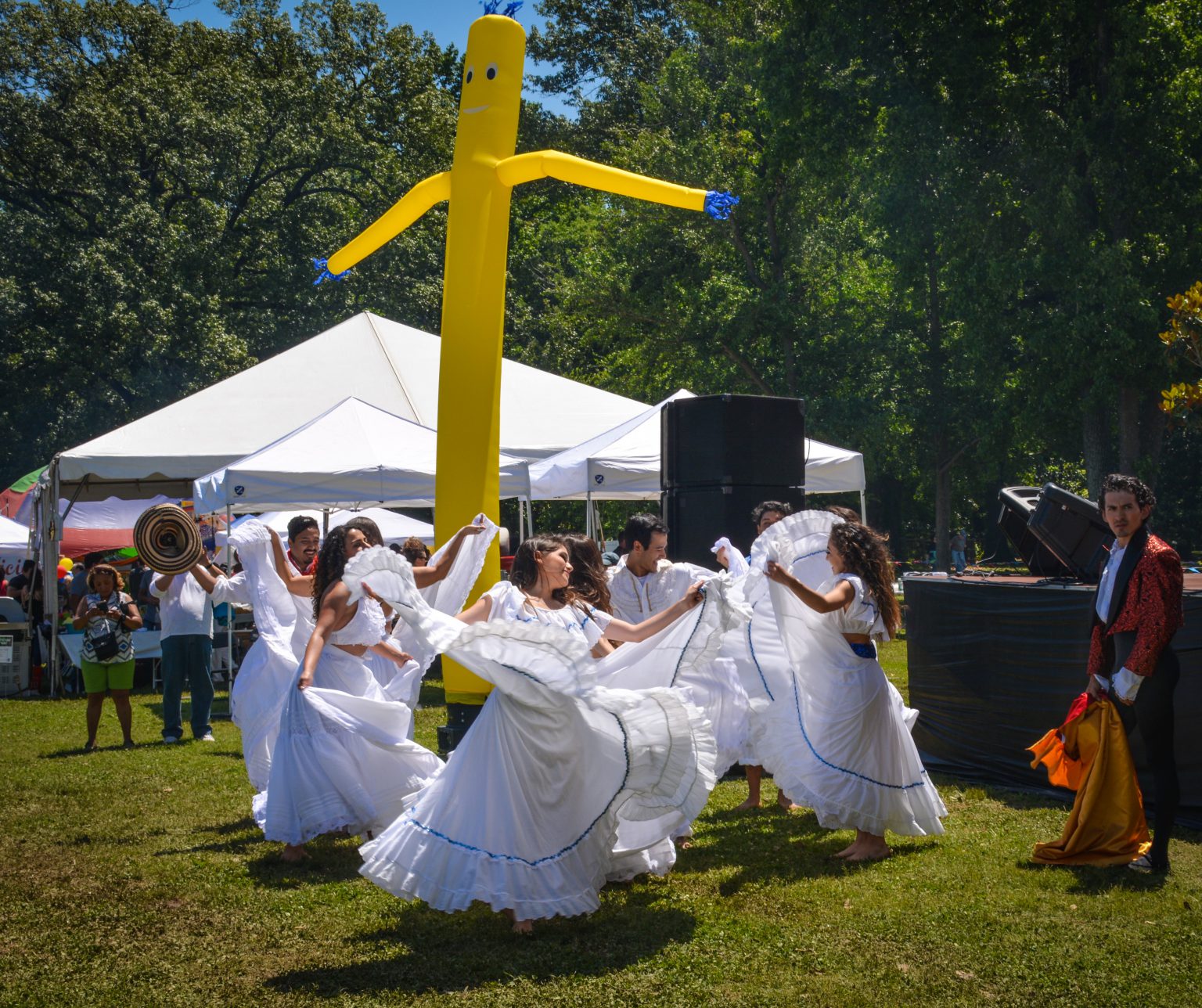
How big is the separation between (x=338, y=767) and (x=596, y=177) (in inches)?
184

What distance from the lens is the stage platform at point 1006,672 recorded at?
6387 mm

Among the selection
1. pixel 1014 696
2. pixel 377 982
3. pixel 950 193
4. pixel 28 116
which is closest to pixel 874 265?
pixel 950 193

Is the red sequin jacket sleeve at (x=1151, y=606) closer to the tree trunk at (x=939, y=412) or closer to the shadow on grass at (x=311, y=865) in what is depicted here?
the shadow on grass at (x=311, y=865)

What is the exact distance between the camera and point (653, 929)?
4.84 meters

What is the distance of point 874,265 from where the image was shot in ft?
101

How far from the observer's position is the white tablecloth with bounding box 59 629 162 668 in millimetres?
14742

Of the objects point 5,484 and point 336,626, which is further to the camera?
point 5,484

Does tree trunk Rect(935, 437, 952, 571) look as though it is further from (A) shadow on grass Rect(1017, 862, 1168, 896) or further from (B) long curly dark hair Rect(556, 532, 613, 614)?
(B) long curly dark hair Rect(556, 532, 613, 614)

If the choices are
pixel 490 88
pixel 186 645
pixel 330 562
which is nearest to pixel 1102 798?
pixel 330 562

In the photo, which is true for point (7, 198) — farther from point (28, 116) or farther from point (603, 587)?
point (603, 587)

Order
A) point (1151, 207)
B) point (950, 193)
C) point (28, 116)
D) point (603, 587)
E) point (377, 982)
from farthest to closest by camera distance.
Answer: point (28, 116)
point (950, 193)
point (1151, 207)
point (603, 587)
point (377, 982)

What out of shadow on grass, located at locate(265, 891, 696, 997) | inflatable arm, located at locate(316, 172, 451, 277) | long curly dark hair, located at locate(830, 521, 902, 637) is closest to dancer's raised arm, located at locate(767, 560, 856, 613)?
long curly dark hair, located at locate(830, 521, 902, 637)

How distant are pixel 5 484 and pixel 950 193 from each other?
2881 cm

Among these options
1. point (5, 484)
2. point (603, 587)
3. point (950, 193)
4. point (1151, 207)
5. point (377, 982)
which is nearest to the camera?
point (377, 982)
